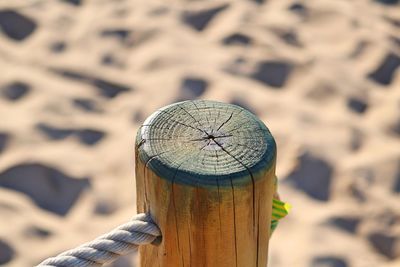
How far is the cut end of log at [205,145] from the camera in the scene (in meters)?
1.22

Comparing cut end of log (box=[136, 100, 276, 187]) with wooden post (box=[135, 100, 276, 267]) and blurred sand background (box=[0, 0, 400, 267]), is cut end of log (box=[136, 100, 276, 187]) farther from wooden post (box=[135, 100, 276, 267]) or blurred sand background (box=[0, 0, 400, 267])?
blurred sand background (box=[0, 0, 400, 267])

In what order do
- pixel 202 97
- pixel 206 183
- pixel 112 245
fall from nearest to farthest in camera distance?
pixel 206 183, pixel 112 245, pixel 202 97

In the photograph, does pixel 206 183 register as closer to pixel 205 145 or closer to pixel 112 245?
pixel 205 145

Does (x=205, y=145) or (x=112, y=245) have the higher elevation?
(x=205, y=145)

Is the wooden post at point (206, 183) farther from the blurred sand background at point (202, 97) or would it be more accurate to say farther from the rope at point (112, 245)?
the blurred sand background at point (202, 97)

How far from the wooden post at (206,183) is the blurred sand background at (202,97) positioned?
116cm

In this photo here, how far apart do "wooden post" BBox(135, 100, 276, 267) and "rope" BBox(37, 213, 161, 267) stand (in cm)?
3

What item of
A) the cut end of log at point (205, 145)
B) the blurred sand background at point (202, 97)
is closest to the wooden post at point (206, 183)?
the cut end of log at point (205, 145)

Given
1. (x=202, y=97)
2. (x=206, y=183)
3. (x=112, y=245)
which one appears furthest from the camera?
(x=202, y=97)

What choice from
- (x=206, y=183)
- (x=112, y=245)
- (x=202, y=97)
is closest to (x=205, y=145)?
(x=206, y=183)

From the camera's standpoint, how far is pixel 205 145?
1.28m

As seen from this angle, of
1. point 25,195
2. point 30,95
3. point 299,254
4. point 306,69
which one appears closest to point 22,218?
point 25,195

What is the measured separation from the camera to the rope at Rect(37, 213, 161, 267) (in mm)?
1290

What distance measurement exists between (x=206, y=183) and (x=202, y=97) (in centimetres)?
195
